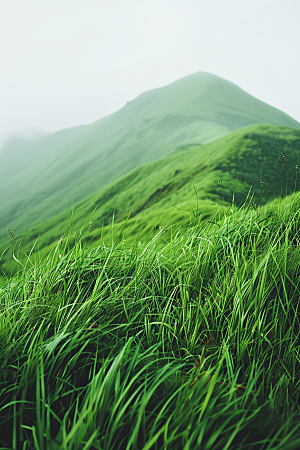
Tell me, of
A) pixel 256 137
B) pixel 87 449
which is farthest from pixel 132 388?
pixel 256 137

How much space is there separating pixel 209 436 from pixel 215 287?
0.63 m

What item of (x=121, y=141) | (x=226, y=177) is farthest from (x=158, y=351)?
(x=121, y=141)

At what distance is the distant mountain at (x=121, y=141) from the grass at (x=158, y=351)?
60.9 feet

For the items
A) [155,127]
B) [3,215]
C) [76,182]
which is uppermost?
[155,127]

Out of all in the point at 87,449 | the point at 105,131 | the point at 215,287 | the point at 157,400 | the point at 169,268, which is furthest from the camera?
the point at 105,131

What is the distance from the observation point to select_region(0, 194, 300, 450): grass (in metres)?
0.82

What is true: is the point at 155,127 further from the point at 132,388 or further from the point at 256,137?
the point at 132,388

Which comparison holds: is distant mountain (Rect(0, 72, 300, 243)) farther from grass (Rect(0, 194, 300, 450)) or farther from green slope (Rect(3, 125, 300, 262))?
grass (Rect(0, 194, 300, 450))

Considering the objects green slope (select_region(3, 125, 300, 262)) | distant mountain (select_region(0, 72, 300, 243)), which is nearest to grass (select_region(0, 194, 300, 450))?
green slope (select_region(3, 125, 300, 262))

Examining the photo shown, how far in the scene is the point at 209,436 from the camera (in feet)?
2.69

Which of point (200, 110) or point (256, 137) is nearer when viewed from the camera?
point (256, 137)

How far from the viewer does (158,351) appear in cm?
110

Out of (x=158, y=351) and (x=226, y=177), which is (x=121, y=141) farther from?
(x=158, y=351)

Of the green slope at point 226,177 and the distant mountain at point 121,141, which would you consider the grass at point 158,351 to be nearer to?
the green slope at point 226,177
